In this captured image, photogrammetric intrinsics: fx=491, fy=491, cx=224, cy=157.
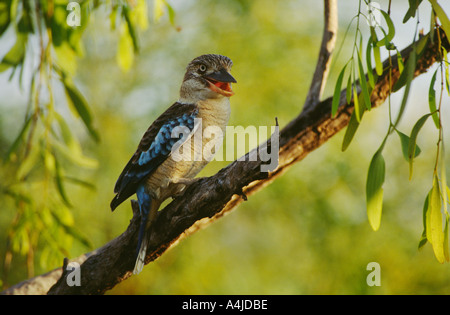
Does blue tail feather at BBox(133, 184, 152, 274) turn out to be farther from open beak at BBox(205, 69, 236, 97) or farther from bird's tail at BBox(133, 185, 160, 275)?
open beak at BBox(205, 69, 236, 97)

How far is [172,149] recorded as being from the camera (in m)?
1.47

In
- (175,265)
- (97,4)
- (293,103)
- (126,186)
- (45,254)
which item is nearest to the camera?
Answer: (126,186)

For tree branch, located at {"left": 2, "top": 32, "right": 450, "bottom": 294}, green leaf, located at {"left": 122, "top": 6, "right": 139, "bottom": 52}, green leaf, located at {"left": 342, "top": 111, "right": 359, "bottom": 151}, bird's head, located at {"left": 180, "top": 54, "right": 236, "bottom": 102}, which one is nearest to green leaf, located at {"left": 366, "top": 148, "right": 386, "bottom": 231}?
green leaf, located at {"left": 342, "top": 111, "right": 359, "bottom": 151}

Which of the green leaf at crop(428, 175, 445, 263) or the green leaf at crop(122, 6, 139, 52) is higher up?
the green leaf at crop(122, 6, 139, 52)

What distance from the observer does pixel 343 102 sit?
5.06 feet

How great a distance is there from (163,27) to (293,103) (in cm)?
103

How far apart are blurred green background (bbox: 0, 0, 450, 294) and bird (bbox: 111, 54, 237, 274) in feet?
3.82

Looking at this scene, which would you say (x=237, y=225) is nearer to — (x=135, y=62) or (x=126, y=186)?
(x=135, y=62)

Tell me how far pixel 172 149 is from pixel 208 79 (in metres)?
0.26

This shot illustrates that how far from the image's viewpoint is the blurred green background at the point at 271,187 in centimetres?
296

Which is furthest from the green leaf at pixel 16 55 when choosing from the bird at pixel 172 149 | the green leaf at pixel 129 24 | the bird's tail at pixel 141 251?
the bird's tail at pixel 141 251

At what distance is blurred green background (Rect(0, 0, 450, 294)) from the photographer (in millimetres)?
2957
